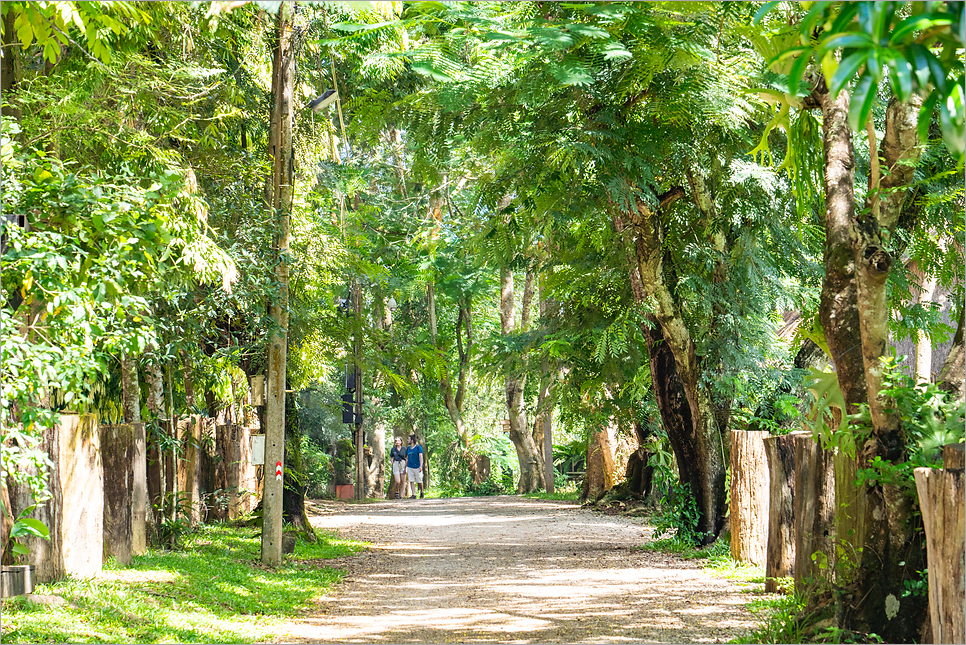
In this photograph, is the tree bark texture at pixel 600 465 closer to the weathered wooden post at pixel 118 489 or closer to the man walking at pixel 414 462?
the man walking at pixel 414 462

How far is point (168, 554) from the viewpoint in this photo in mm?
10602

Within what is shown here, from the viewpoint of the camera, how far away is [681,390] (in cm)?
1228

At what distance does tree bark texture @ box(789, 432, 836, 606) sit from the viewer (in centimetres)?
675

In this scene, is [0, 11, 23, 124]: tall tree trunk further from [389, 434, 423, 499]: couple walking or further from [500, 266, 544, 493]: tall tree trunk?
[389, 434, 423, 499]: couple walking

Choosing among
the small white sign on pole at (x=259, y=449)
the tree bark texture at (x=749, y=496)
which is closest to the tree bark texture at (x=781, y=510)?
the tree bark texture at (x=749, y=496)

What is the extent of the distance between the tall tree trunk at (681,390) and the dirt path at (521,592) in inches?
43.5

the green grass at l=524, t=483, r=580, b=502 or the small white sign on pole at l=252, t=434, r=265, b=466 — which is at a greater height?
the small white sign on pole at l=252, t=434, r=265, b=466

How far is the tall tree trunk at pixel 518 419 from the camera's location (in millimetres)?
25828

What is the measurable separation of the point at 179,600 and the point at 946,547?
6.26 metres

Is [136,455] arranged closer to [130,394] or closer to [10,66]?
[130,394]

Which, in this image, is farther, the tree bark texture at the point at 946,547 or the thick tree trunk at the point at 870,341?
the thick tree trunk at the point at 870,341

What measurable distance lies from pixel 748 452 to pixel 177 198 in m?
6.71

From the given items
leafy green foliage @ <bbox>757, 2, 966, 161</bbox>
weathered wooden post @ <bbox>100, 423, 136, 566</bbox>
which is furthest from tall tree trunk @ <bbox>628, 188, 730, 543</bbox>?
leafy green foliage @ <bbox>757, 2, 966, 161</bbox>

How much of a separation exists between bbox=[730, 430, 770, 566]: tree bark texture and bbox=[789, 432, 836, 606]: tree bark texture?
291 centimetres
